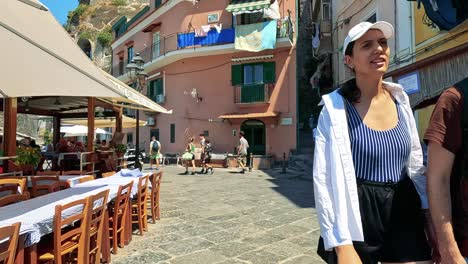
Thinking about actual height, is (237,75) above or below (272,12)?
below

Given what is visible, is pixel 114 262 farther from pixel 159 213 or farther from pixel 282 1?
pixel 282 1

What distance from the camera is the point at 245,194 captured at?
9.27 meters

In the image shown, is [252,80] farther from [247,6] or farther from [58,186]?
[58,186]

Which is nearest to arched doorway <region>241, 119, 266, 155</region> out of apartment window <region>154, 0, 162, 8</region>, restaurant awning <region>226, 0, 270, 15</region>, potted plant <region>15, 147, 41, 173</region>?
restaurant awning <region>226, 0, 270, 15</region>

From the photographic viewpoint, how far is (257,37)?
60.6ft

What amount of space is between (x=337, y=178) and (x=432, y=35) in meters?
8.27

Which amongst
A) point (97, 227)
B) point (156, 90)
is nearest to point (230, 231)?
point (97, 227)

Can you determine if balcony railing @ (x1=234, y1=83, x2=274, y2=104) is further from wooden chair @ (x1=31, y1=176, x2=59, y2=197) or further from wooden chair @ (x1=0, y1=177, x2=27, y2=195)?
wooden chair @ (x1=0, y1=177, x2=27, y2=195)

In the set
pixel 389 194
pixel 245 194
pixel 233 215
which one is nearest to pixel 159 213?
pixel 233 215

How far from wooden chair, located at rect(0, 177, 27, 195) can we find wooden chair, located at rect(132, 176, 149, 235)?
1.46 metres

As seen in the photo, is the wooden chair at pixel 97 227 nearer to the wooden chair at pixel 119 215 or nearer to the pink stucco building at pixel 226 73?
the wooden chair at pixel 119 215

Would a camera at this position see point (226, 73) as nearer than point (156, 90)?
Yes

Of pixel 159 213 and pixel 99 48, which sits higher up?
pixel 99 48

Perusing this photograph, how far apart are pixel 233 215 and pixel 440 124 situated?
539 centimetres
